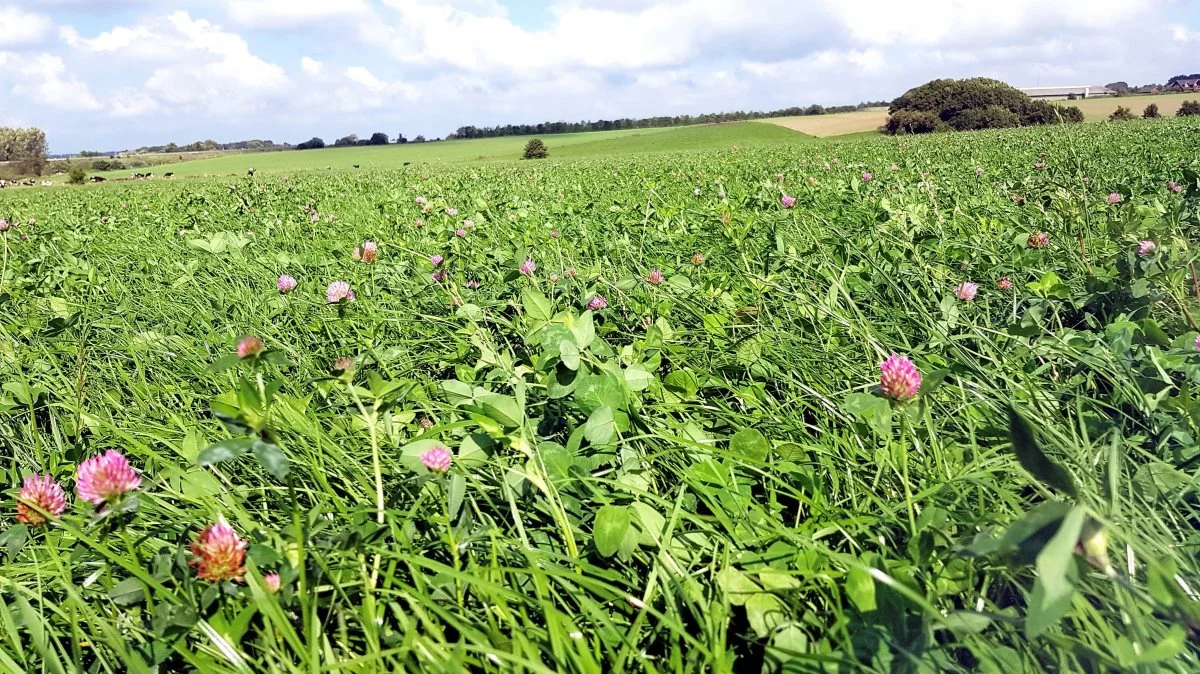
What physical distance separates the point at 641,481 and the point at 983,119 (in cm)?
3723

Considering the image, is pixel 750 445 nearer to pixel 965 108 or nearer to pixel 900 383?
pixel 900 383

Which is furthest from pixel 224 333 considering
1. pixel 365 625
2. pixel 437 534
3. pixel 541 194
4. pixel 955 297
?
pixel 541 194

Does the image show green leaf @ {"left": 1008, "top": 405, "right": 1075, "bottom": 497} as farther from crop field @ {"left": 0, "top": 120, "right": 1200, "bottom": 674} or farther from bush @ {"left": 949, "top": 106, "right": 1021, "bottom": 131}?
bush @ {"left": 949, "top": 106, "right": 1021, "bottom": 131}

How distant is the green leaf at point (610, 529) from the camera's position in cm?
88

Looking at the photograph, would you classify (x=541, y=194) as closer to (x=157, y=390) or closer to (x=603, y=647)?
(x=157, y=390)

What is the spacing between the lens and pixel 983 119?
106 feet

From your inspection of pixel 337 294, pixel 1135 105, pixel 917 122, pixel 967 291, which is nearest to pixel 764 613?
pixel 967 291

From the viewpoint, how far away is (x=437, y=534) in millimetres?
1000

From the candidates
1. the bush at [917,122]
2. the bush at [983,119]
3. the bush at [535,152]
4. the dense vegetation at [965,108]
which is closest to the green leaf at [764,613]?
the dense vegetation at [965,108]

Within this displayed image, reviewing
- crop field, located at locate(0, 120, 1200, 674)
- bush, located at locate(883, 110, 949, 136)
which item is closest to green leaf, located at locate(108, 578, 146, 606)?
crop field, located at locate(0, 120, 1200, 674)

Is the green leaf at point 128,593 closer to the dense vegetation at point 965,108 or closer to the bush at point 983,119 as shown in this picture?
the dense vegetation at point 965,108

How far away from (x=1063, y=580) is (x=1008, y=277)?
1.86 meters

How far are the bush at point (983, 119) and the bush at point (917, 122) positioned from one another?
0.70 m

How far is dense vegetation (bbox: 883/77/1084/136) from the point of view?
105ft
